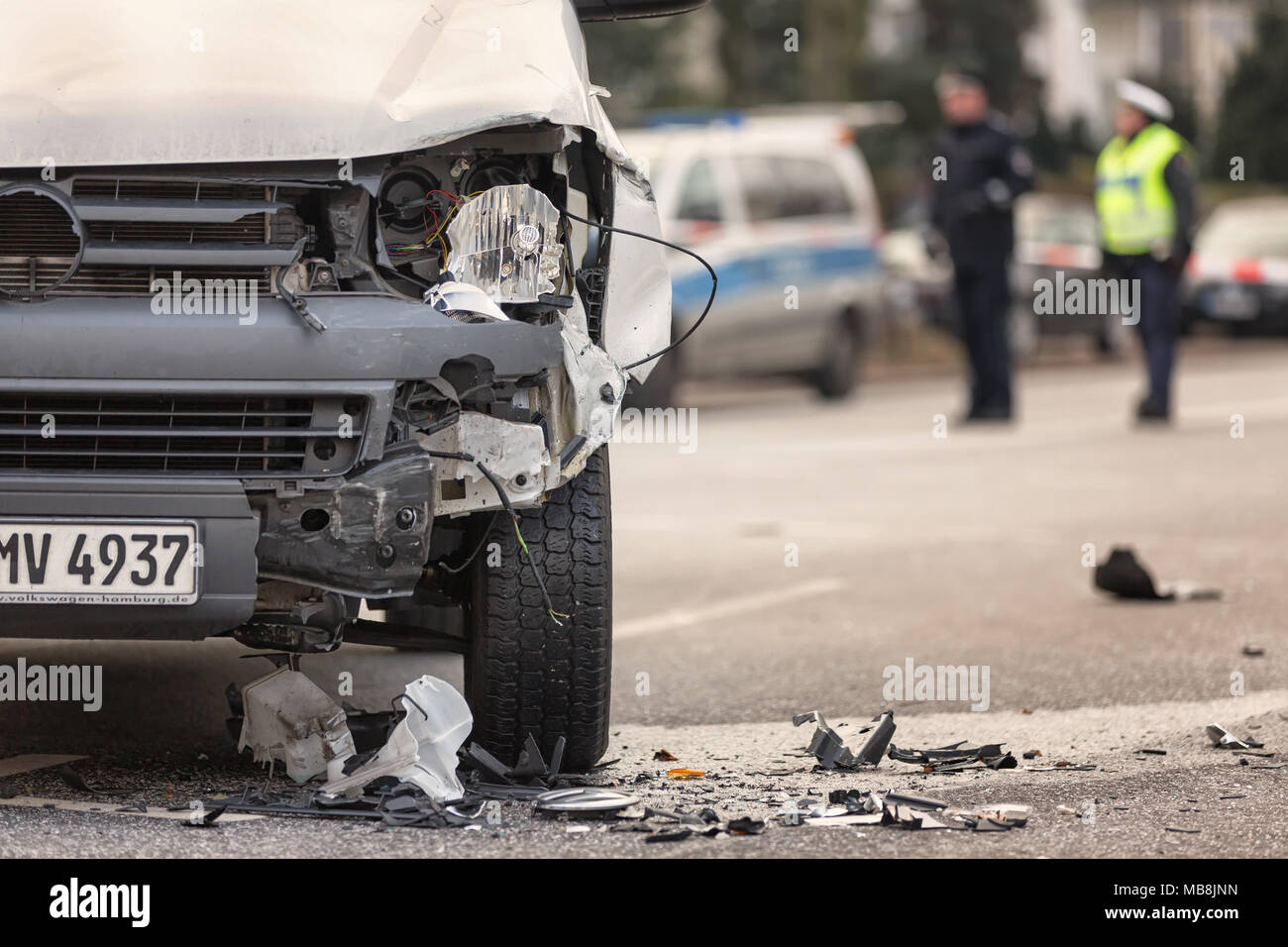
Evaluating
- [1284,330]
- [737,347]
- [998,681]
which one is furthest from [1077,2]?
[998,681]

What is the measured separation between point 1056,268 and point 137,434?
20.8 metres

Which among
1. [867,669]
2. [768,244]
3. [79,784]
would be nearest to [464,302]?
[79,784]

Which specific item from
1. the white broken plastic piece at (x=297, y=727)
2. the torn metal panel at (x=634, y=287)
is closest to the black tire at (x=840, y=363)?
the torn metal panel at (x=634, y=287)

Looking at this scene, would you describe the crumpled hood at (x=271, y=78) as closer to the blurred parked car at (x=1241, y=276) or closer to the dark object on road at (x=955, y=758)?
the dark object on road at (x=955, y=758)

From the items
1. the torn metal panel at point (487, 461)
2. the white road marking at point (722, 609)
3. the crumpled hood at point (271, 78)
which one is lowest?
the white road marking at point (722, 609)

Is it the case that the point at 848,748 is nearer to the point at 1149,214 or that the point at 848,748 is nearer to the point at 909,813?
the point at 909,813

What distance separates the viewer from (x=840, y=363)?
58.4 ft

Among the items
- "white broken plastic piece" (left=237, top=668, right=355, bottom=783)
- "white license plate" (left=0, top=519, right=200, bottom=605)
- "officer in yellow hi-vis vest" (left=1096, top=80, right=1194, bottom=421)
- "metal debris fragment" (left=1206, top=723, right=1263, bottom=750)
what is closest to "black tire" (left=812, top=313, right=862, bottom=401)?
"officer in yellow hi-vis vest" (left=1096, top=80, right=1194, bottom=421)

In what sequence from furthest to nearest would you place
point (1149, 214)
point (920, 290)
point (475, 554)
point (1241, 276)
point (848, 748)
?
point (1241, 276) → point (920, 290) → point (1149, 214) → point (848, 748) → point (475, 554)

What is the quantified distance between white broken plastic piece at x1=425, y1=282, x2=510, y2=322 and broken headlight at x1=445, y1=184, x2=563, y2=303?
36 millimetres

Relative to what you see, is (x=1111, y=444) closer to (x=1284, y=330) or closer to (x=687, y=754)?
(x=687, y=754)

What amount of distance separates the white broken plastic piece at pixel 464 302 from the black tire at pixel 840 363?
530 inches

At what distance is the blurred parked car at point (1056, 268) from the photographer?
2356 cm

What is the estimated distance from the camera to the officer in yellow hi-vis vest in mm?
14062
